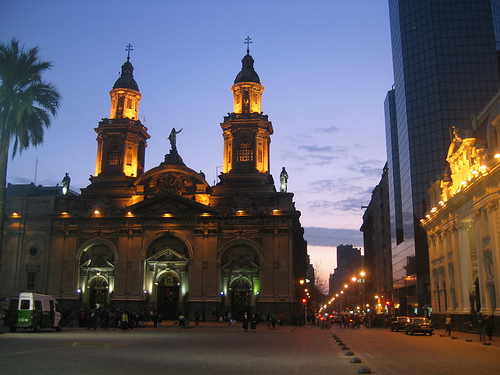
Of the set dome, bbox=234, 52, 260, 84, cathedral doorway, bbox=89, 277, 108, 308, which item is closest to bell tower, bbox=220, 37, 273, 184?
dome, bbox=234, 52, 260, 84

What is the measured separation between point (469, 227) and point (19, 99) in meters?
32.4

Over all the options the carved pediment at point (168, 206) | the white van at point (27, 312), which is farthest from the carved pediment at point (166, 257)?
the white van at point (27, 312)

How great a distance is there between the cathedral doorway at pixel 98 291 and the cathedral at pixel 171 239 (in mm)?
118

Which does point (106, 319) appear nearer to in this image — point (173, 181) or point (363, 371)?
point (173, 181)

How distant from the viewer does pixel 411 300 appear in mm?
77062

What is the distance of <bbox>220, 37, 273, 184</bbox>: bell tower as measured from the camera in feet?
224

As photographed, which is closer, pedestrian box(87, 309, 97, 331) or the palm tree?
the palm tree

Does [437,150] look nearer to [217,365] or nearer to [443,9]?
[443,9]

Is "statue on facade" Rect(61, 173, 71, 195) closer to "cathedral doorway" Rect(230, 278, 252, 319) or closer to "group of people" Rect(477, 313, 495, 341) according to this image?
"cathedral doorway" Rect(230, 278, 252, 319)

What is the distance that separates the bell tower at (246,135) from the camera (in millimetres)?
68312

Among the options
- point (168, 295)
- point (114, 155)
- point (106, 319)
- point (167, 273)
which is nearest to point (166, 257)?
point (167, 273)

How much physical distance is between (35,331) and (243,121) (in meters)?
39.6

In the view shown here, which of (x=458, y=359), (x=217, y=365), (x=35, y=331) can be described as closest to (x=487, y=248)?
(x=458, y=359)

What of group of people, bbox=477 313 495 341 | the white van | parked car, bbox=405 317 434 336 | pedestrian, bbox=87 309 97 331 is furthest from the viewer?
pedestrian, bbox=87 309 97 331
